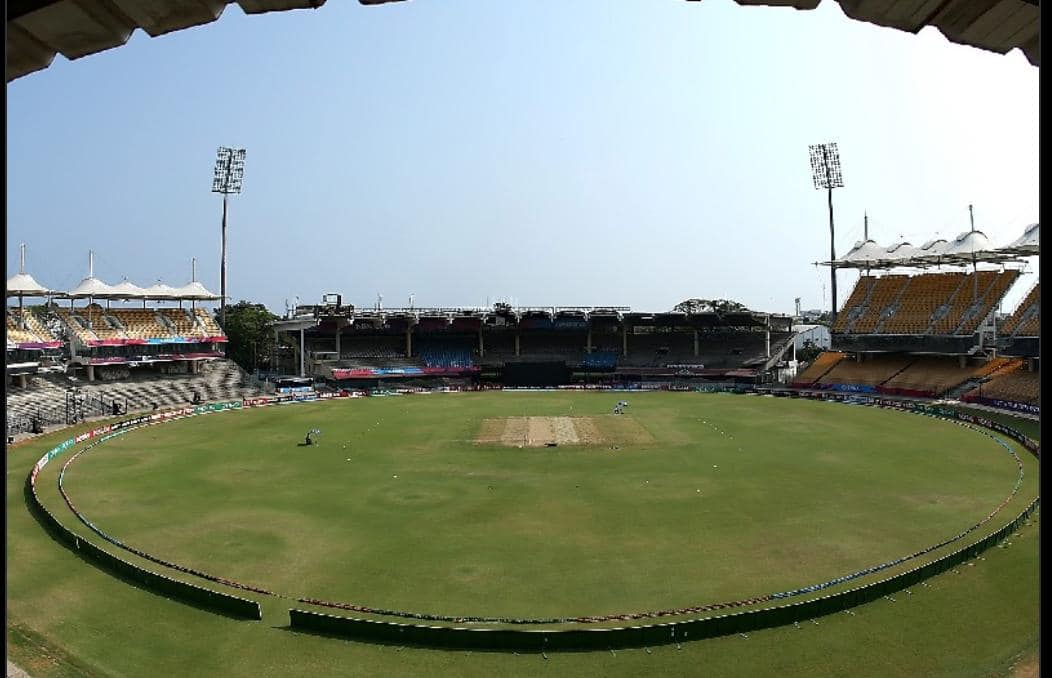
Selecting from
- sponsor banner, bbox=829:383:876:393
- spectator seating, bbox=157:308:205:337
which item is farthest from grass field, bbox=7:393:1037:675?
spectator seating, bbox=157:308:205:337

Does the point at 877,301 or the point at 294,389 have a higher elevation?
the point at 877,301

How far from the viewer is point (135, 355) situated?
83250 mm

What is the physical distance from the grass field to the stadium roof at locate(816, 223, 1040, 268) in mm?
24985

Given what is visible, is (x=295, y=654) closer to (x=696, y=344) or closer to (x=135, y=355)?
(x=135, y=355)

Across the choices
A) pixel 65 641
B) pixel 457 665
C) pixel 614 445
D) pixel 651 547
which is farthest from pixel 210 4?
pixel 614 445

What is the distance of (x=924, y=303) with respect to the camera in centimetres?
8600

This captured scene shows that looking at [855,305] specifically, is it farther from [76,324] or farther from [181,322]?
[76,324]

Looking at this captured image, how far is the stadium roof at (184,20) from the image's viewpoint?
421 centimetres

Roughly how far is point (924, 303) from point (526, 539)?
7340 centimetres

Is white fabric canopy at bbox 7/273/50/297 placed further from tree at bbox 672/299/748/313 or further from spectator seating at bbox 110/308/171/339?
tree at bbox 672/299/748/313

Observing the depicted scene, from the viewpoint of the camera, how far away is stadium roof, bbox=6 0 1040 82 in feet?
13.8

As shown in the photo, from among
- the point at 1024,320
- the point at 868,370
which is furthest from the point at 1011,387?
the point at 868,370

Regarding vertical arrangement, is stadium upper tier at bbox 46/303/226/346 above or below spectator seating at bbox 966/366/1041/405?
above

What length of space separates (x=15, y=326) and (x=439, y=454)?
167 ft
